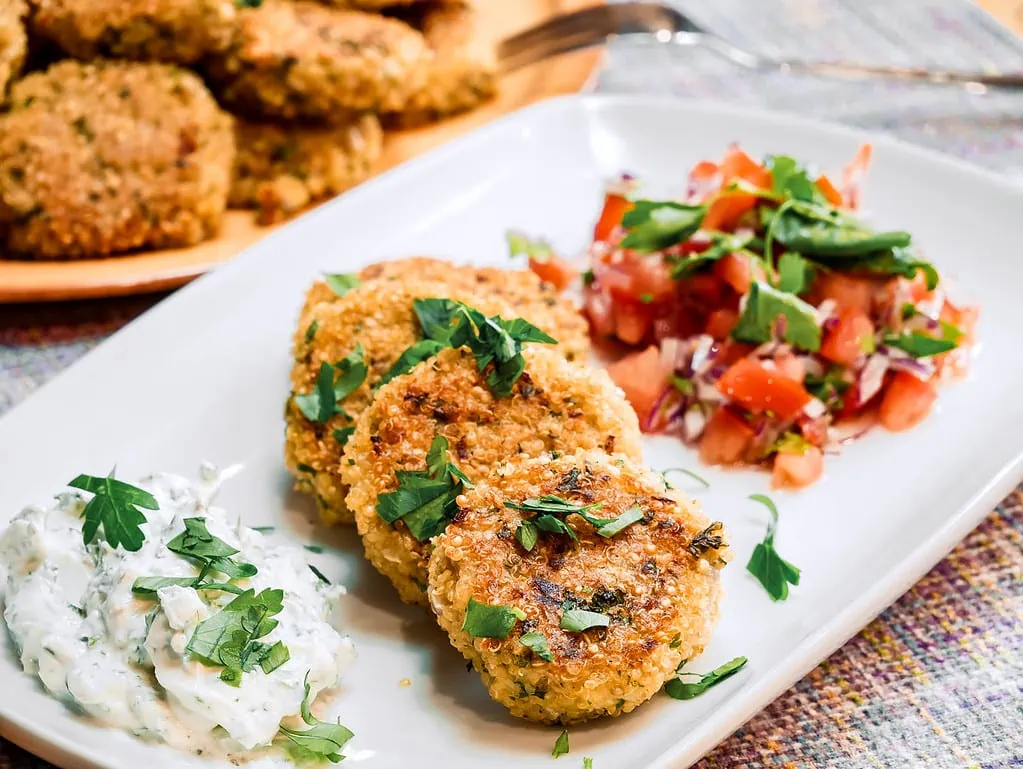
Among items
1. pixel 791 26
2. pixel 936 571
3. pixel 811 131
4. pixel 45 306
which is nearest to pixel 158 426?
pixel 45 306

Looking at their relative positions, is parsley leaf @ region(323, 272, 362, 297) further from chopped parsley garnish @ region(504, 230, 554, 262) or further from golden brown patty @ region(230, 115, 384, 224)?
golden brown patty @ region(230, 115, 384, 224)

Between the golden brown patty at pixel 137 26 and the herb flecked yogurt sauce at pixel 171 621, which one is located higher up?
the golden brown patty at pixel 137 26

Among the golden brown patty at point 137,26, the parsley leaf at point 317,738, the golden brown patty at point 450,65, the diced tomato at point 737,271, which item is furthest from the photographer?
the golden brown patty at point 450,65

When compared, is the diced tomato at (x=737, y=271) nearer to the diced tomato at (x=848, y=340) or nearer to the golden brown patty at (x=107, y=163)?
the diced tomato at (x=848, y=340)

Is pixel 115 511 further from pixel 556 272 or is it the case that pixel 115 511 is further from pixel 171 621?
pixel 556 272

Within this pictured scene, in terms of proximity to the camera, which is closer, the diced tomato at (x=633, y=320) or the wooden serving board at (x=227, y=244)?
the diced tomato at (x=633, y=320)

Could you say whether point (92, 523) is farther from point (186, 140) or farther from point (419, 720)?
point (186, 140)

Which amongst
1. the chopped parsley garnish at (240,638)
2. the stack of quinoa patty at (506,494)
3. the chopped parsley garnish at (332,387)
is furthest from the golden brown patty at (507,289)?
the chopped parsley garnish at (240,638)
